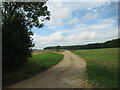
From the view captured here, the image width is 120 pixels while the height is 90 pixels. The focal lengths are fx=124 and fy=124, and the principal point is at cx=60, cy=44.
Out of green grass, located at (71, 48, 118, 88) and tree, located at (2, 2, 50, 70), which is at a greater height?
tree, located at (2, 2, 50, 70)

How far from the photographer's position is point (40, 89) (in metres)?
8.45

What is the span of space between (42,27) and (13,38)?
28.8 feet

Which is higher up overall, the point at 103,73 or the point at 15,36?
the point at 15,36

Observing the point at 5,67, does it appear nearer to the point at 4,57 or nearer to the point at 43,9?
the point at 4,57

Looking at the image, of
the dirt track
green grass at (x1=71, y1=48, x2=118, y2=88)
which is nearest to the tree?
the dirt track

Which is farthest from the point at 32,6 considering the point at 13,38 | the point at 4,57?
the point at 4,57

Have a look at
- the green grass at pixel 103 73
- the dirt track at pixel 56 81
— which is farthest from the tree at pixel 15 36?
the green grass at pixel 103 73

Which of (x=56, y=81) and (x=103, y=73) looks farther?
(x=103, y=73)

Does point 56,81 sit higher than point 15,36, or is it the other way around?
point 15,36

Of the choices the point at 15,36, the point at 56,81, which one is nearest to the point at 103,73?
the point at 56,81

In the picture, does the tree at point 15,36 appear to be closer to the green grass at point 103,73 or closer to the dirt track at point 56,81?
the dirt track at point 56,81

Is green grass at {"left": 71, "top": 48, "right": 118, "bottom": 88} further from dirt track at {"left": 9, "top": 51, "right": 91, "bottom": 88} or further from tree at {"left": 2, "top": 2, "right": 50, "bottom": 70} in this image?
tree at {"left": 2, "top": 2, "right": 50, "bottom": 70}

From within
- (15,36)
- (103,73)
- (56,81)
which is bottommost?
(56,81)

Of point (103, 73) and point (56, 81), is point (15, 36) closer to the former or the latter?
point (56, 81)
